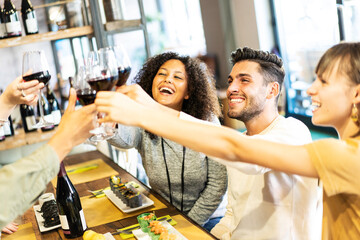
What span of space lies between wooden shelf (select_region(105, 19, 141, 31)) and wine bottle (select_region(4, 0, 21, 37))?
60cm

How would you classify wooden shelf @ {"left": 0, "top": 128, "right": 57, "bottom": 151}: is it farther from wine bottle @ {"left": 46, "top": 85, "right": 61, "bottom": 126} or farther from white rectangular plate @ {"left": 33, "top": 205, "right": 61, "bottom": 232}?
white rectangular plate @ {"left": 33, "top": 205, "right": 61, "bottom": 232}

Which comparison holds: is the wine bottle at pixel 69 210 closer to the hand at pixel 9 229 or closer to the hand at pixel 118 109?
the hand at pixel 9 229

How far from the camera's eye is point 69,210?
1604 millimetres

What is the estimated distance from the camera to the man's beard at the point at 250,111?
1.91 m

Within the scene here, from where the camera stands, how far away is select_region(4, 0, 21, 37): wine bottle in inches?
114

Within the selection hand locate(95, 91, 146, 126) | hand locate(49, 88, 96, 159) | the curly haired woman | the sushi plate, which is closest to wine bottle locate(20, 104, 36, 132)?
the curly haired woman

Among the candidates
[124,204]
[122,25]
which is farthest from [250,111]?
[122,25]

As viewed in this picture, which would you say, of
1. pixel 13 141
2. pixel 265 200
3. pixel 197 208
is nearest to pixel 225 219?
pixel 197 208

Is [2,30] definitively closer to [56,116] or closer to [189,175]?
[56,116]

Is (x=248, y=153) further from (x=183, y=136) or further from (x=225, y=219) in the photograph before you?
(x=225, y=219)

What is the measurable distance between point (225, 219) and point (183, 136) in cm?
96

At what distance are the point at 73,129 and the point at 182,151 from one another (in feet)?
3.27

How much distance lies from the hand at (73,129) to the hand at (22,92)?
49cm

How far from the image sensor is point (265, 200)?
66.4 inches
